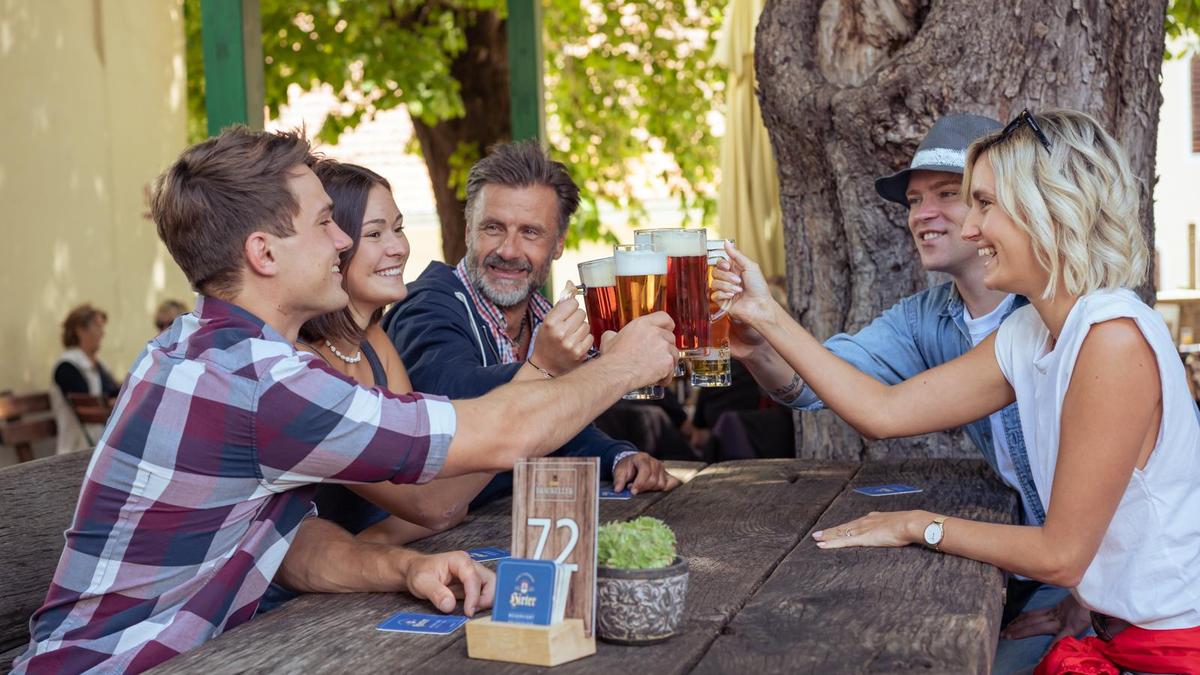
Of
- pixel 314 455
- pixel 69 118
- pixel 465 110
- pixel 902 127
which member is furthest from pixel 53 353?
pixel 314 455

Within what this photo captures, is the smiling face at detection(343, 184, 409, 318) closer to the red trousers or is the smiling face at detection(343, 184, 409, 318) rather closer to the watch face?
the watch face

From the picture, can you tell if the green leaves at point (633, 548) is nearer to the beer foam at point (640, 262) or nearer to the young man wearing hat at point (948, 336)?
the beer foam at point (640, 262)

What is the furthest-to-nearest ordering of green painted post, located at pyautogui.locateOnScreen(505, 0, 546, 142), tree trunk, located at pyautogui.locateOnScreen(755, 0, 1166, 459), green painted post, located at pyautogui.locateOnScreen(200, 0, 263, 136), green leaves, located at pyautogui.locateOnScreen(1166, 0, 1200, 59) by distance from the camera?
1. green leaves, located at pyautogui.locateOnScreen(1166, 0, 1200, 59)
2. green painted post, located at pyautogui.locateOnScreen(505, 0, 546, 142)
3. green painted post, located at pyautogui.locateOnScreen(200, 0, 263, 136)
4. tree trunk, located at pyautogui.locateOnScreen(755, 0, 1166, 459)

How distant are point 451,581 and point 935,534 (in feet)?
2.64

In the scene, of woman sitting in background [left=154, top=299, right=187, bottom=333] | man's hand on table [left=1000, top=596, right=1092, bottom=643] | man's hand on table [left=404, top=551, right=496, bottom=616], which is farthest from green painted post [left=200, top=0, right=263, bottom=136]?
woman sitting in background [left=154, top=299, right=187, bottom=333]

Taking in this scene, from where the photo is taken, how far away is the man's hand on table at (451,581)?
1850mm

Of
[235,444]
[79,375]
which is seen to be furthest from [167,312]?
[235,444]

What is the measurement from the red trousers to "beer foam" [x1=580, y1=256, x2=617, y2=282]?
1.01 m

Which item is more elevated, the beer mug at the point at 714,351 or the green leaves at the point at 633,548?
the beer mug at the point at 714,351

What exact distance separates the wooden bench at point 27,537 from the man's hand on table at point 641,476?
1144 millimetres

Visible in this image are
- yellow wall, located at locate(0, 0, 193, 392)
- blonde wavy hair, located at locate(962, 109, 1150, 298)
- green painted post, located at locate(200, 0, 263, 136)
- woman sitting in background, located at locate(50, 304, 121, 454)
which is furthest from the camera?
yellow wall, located at locate(0, 0, 193, 392)

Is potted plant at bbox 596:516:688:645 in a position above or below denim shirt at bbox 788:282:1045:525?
below

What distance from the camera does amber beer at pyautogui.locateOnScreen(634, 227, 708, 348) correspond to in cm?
234

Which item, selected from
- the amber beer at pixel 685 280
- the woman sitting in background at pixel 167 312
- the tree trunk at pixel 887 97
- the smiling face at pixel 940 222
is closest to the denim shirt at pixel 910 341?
the smiling face at pixel 940 222
